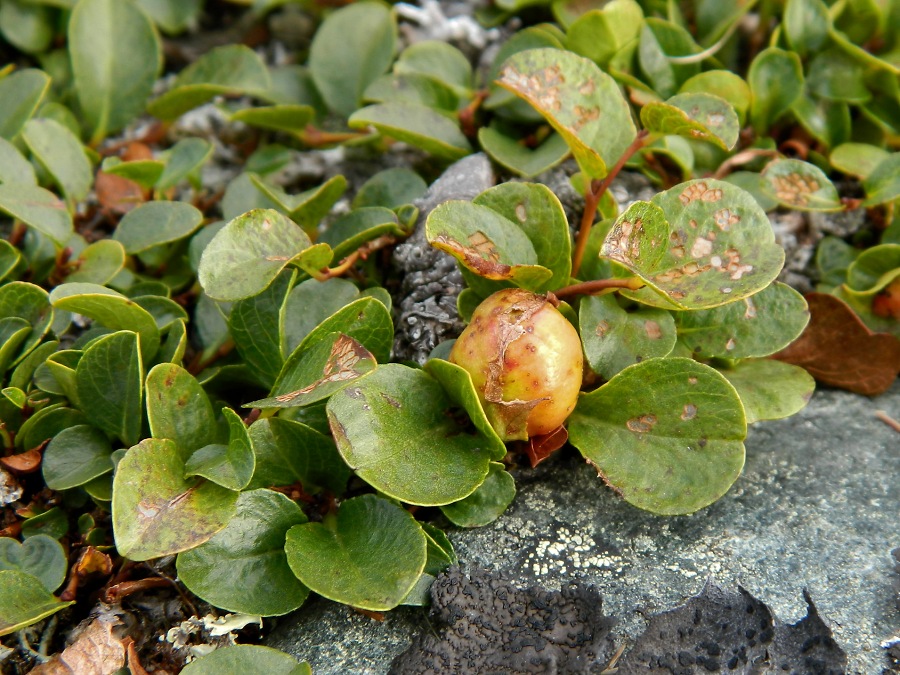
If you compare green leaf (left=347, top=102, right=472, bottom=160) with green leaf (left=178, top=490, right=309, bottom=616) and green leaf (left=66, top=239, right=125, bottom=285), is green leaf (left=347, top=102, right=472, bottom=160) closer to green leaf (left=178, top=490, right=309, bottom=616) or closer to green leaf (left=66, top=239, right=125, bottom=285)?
green leaf (left=66, top=239, right=125, bottom=285)

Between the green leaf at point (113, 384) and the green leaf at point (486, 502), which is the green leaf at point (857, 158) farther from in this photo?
the green leaf at point (113, 384)

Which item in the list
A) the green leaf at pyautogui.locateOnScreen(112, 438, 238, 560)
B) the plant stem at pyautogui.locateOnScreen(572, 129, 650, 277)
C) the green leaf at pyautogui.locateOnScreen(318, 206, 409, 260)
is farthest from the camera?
the green leaf at pyautogui.locateOnScreen(318, 206, 409, 260)

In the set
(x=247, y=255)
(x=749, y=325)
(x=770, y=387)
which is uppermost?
(x=247, y=255)

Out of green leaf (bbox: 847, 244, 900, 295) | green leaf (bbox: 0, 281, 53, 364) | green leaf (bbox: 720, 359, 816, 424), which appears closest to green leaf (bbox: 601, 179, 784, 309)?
green leaf (bbox: 720, 359, 816, 424)

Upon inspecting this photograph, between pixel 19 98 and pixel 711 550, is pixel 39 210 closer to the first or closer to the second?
pixel 19 98

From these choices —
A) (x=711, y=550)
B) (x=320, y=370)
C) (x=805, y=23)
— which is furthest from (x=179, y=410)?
(x=805, y=23)
